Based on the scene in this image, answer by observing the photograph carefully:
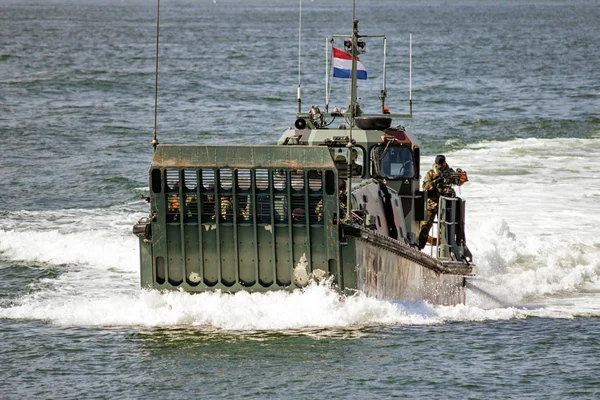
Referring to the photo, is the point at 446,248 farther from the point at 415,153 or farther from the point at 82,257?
the point at 82,257

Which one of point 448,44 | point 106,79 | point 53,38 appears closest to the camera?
point 106,79

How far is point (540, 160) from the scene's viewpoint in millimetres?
26906

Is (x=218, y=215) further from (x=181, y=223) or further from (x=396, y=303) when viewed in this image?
(x=396, y=303)

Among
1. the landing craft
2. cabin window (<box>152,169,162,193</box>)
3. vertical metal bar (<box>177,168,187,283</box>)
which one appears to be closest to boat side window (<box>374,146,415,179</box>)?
the landing craft

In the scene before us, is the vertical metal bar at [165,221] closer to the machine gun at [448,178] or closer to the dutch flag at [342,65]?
the machine gun at [448,178]

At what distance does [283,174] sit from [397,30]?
3028 inches

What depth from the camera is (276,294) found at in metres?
12.9

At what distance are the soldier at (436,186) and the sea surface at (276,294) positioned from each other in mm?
964

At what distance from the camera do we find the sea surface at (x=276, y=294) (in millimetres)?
11930

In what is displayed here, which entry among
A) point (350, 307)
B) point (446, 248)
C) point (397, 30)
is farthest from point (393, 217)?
point (397, 30)

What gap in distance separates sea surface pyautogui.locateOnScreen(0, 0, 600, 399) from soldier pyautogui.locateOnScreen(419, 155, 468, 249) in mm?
964

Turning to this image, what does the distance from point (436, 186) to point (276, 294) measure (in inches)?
121

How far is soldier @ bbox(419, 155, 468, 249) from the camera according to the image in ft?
48.8

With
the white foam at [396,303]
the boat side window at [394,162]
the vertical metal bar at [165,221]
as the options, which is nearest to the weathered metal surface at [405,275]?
the white foam at [396,303]
